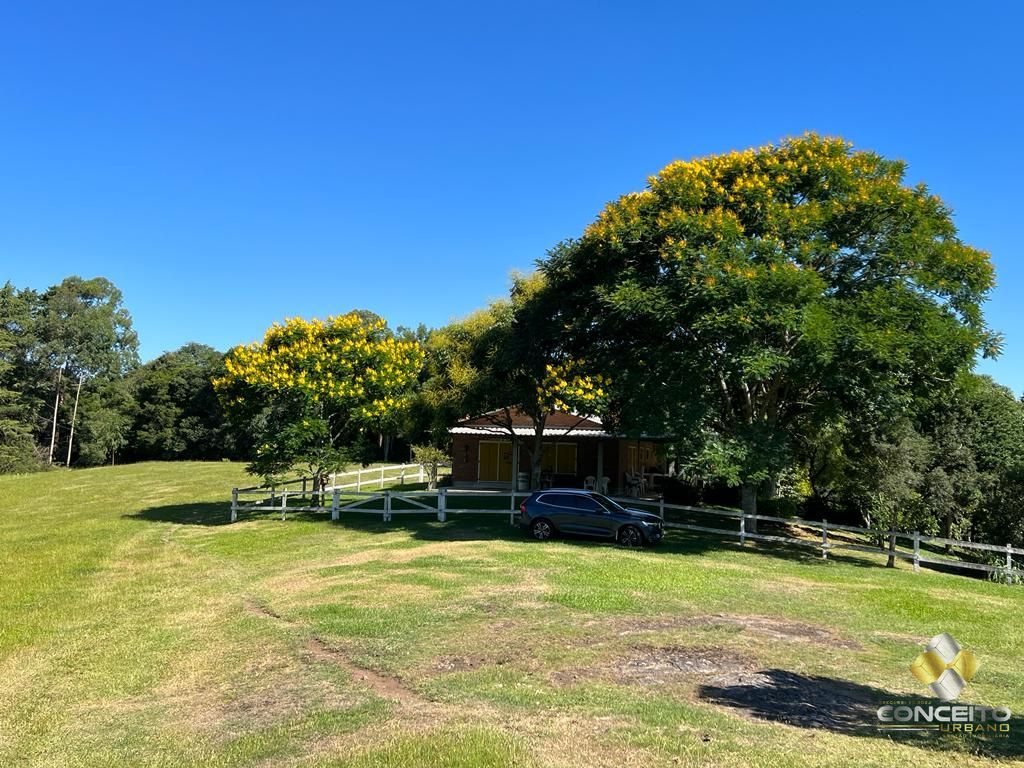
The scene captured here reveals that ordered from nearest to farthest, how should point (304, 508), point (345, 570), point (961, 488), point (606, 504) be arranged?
point (345, 570) → point (606, 504) → point (304, 508) → point (961, 488)

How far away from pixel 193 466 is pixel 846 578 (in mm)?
51115

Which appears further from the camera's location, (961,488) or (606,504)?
(961,488)

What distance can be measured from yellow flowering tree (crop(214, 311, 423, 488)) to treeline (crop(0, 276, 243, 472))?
4445 centimetres

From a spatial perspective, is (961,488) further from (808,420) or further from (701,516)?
(701,516)

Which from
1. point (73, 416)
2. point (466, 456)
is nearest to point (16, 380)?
point (73, 416)

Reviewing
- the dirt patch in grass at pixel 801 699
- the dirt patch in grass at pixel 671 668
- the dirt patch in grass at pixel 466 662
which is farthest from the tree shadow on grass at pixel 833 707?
the dirt patch in grass at pixel 466 662

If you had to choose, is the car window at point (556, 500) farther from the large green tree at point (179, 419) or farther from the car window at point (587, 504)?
the large green tree at point (179, 419)

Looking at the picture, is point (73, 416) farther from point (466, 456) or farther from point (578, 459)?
point (578, 459)

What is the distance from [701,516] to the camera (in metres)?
27.7

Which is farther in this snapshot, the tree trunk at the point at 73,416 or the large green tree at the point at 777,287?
the tree trunk at the point at 73,416

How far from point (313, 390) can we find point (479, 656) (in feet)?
55.5

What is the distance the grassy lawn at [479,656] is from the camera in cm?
595

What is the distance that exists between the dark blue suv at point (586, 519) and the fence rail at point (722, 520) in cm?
220

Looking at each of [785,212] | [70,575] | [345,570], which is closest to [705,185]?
[785,212]
